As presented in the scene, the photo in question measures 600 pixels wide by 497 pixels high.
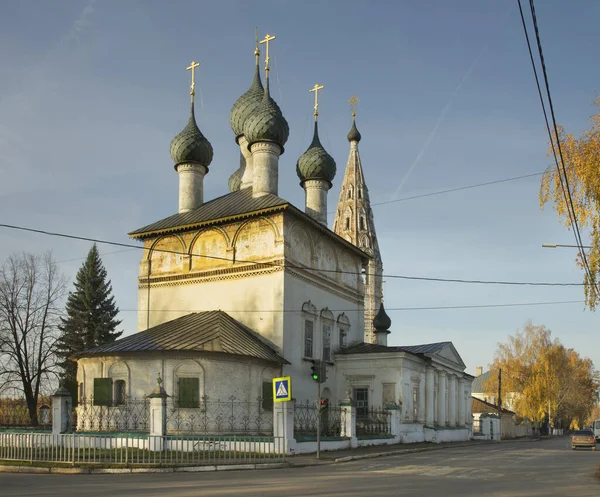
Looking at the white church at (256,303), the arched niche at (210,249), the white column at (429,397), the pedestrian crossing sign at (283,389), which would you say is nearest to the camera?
the pedestrian crossing sign at (283,389)

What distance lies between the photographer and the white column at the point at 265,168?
30.8m

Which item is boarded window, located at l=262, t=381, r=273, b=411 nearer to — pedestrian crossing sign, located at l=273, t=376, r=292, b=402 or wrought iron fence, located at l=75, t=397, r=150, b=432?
wrought iron fence, located at l=75, t=397, r=150, b=432

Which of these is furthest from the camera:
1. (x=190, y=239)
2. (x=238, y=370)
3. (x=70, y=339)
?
(x=70, y=339)

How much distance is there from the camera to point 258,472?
1644cm

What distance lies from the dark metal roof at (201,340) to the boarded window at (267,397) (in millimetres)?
960

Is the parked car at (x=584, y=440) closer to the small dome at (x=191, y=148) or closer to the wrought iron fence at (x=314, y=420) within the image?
the wrought iron fence at (x=314, y=420)

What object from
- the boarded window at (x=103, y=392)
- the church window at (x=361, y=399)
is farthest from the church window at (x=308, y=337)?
the boarded window at (x=103, y=392)

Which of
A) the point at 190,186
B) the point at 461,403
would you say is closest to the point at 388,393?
the point at 461,403

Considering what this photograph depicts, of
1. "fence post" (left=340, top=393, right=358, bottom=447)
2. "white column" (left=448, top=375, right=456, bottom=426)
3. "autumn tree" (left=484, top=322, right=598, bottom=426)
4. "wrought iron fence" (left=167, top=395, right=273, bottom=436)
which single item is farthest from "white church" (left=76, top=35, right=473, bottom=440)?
"autumn tree" (left=484, top=322, right=598, bottom=426)

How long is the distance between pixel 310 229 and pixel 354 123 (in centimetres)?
4805

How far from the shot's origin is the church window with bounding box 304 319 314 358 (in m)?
29.5

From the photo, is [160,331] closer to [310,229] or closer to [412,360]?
[310,229]

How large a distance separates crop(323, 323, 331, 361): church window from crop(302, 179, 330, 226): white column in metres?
5.92

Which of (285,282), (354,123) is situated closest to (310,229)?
(285,282)
